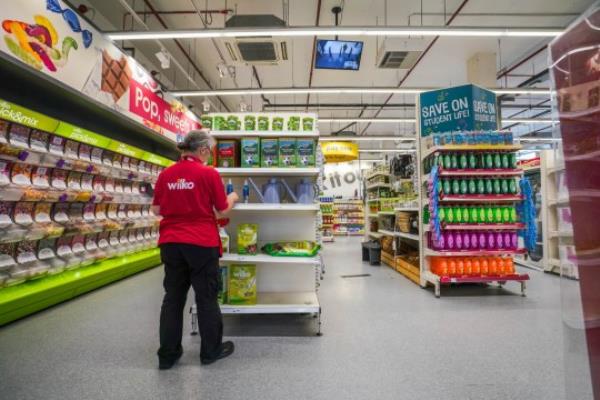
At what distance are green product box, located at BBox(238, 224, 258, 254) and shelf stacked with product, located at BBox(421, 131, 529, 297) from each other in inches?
102

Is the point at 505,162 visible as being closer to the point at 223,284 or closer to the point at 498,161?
the point at 498,161

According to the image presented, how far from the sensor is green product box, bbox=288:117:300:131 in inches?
125

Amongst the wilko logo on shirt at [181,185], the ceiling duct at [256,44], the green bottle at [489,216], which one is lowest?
the green bottle at [489,216]

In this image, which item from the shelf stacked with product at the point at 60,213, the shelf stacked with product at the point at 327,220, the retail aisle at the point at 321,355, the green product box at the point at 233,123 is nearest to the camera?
the retail aisle at the point at 321,355

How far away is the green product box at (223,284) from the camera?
3.07m

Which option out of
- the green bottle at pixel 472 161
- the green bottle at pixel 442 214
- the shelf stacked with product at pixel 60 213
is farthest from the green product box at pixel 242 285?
the green bottle at pixel 472 161

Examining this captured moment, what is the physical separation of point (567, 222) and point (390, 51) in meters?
5.70

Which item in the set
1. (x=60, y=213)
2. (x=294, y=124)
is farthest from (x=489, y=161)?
(x=60, y=213)

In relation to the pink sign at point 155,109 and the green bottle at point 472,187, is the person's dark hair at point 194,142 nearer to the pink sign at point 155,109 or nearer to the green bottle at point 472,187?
the green bottle at point 472,187

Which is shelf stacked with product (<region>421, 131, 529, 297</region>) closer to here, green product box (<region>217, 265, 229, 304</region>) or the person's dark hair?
green product box (<region>217, 265, 229, 304</region>)

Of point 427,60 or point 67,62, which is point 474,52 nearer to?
point 427,60

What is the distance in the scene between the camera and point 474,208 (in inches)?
173

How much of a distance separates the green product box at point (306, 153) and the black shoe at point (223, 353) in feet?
5.61

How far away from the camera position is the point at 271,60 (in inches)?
244
